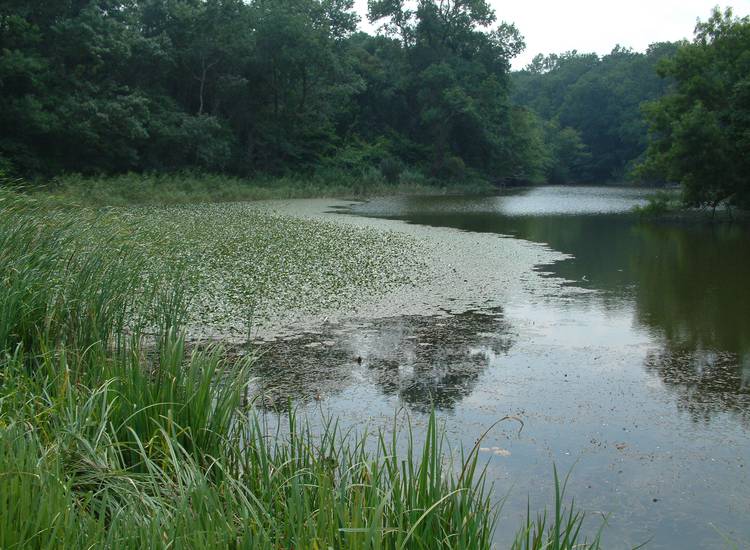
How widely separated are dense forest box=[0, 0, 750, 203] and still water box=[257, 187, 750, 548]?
1250cm

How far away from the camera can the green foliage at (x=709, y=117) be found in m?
17.7

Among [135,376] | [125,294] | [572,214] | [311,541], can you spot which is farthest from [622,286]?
[572,214]

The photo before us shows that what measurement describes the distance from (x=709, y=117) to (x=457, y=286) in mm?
12125

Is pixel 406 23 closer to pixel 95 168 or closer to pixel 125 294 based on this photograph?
pixel 95 168

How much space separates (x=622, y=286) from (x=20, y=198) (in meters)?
6.99

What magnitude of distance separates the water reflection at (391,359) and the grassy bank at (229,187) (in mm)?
6509

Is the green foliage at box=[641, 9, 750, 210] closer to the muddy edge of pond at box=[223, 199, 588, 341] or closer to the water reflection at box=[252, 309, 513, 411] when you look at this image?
the muddy edge of pond at box=[223, 199, 588, 341]

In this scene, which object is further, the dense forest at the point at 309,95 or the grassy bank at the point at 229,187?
the dense forest at the point at 309,95

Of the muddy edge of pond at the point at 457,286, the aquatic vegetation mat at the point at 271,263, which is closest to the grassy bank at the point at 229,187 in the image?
the aquatic vegetation mat at the point at 271,263

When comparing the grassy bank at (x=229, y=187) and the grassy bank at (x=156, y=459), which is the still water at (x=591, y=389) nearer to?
the grassy bank at (x=156, y=459)

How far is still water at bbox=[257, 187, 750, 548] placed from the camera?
3.30m

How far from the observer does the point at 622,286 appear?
9.22 meters

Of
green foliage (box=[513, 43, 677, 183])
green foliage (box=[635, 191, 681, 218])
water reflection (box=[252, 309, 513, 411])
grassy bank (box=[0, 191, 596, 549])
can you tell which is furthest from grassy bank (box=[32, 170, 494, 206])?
green foliage (box=[513, 43, 677, 183])

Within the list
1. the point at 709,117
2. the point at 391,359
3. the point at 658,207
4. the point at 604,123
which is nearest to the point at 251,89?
the point at 658,207
